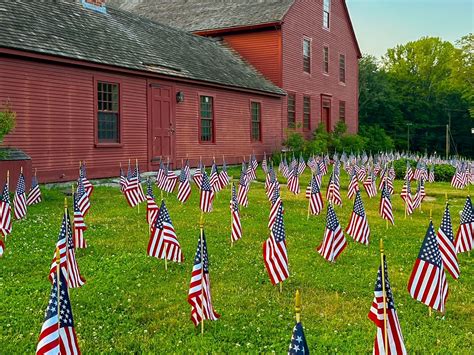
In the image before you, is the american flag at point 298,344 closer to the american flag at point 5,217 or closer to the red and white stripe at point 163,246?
the red and white stripe at point 163,246

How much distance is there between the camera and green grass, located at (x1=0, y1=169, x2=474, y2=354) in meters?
4.65

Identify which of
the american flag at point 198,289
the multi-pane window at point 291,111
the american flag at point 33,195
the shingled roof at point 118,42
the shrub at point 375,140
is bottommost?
the american flag at point 198,289

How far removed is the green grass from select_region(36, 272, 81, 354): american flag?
940 mm

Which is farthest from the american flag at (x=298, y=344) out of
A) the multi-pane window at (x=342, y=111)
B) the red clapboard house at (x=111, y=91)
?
the multi-pane window at (x=342, y=111)

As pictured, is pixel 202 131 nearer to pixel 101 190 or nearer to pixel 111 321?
pixel 101 190

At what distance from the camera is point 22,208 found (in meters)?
9.99

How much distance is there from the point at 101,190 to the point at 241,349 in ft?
35.0

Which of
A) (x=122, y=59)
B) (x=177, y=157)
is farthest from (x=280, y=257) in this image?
(x=177, y=157)

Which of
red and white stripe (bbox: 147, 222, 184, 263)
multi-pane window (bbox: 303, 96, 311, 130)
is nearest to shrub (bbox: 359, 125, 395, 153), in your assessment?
multi-pane window (bbox: 303, 96, 311, 130)

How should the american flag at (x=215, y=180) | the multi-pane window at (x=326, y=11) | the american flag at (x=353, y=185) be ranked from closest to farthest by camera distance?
the american flag at (x=353, y=185) < the american flag at (x=215, y=180) < the multi-pane window at (x=326, y=11)

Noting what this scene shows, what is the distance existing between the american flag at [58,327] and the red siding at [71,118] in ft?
35.5

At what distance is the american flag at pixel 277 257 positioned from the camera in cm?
586

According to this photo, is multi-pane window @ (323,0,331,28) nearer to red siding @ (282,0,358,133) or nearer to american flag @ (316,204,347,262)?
red siding @ (282,0,358,133)

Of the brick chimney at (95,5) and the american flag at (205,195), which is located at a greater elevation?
the brick chimney at (95,5)
